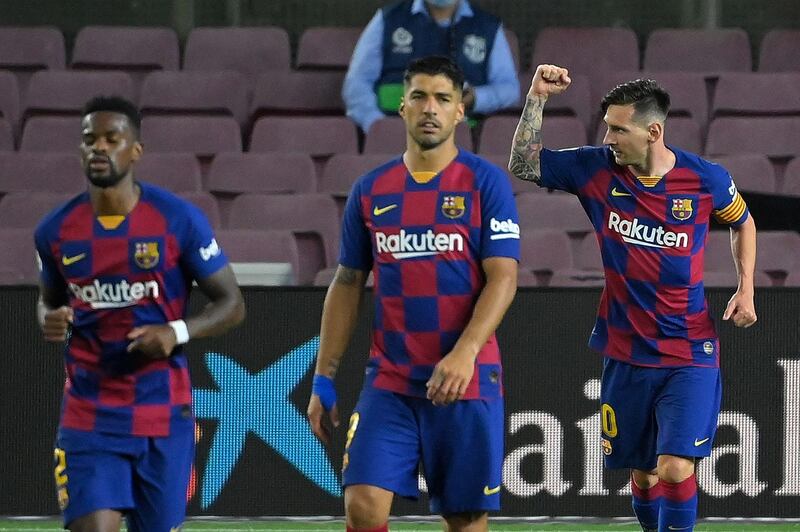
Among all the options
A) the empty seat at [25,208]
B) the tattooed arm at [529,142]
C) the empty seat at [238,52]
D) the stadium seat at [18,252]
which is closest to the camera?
the tattooed arm at [529,142]

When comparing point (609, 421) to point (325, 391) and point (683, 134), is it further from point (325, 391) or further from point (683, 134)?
point (683, 134)

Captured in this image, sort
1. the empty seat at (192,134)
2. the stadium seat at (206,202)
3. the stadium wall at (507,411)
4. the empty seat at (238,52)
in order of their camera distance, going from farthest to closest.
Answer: the empty seat at (238,52)
the empty seat at (192,134)
the stadium seat at (206,202)
the stadium wall at (507,411)

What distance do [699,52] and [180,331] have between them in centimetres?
743

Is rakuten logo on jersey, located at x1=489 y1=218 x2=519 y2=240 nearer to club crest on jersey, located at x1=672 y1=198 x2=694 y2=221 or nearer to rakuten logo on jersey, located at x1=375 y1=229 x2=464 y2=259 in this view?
rakuten logo on jersey, located at x1=375 y1=229 x2=464 y2=259

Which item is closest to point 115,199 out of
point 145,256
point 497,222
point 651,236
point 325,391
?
point 145,256

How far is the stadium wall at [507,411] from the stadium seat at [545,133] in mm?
2710

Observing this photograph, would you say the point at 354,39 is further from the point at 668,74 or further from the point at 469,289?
the point at 469,289

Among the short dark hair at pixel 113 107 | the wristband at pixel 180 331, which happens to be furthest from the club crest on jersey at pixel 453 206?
the short dark hair at pixel 113 107

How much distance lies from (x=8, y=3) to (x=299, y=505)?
6947 millimetres

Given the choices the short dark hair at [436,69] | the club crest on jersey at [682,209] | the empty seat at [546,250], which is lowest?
the empty seat at [546,250]

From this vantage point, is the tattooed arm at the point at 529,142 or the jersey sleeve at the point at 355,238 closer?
the jersey sleeve at the point at 355,238

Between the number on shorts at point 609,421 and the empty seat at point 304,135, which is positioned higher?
the empty seat at point 304,135

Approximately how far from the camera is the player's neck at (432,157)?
521 centimetres

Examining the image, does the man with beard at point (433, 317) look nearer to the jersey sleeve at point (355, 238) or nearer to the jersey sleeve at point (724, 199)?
the jersey sleeve at point (355, 238)
